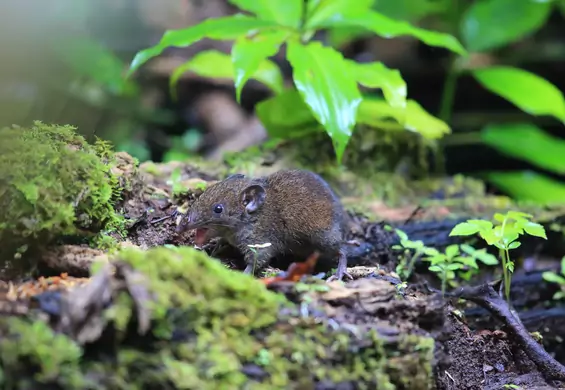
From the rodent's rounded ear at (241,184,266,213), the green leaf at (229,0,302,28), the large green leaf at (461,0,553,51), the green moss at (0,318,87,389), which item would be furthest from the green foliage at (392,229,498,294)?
the large green leaf at (461,0,553,51)

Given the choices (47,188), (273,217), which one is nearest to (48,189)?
(47,188)

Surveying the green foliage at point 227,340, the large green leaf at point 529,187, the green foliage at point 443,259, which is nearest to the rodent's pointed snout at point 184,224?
the green foliage at point 227,340

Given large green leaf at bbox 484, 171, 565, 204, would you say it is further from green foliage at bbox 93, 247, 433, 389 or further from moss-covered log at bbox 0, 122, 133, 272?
moss-covered log at bbox 0, 122, 133, 272

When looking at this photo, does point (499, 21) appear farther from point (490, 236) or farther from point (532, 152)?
point (490, 236)

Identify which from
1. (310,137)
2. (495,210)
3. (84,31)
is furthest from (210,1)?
(495,210)

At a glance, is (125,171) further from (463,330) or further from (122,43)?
(122,43)

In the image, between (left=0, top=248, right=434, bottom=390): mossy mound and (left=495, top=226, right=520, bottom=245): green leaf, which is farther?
(left=495, top=226, right=520, bottom=245): green leaf
